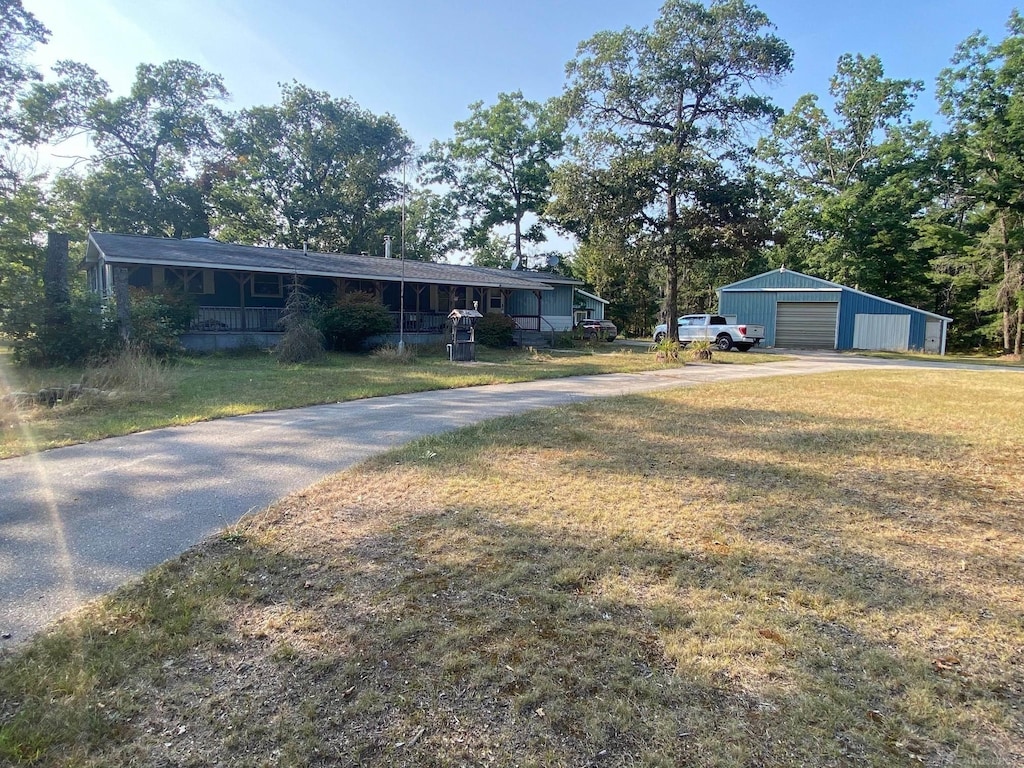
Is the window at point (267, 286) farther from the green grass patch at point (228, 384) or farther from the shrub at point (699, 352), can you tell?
the shrub at point (699, 352)

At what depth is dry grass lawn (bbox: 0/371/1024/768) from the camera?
200 cm

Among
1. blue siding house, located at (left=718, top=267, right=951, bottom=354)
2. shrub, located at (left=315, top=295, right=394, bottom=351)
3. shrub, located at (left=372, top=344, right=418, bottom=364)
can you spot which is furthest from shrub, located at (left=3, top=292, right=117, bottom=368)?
blue siding house, located at (left=718, top=267, right=951, bottom=354)

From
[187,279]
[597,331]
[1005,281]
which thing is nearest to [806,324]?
[1005,281]

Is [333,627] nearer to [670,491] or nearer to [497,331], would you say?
[670,491]

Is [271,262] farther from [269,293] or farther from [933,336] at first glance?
[933,336]

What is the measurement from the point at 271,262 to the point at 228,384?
9.52 metres

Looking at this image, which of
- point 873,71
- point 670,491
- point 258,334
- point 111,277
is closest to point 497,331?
point 258,334

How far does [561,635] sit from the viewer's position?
8.63 feet

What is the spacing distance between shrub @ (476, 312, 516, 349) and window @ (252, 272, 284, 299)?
7276mm

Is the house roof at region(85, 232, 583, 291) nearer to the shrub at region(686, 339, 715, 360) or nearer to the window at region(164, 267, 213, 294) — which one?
the window at region(164, 267, 213, 294)

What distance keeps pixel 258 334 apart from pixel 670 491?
16.9 meters

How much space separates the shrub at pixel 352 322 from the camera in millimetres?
17516

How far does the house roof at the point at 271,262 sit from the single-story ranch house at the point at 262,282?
29mm

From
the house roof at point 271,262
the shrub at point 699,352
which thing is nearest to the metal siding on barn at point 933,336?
the shrub at point 699,352
